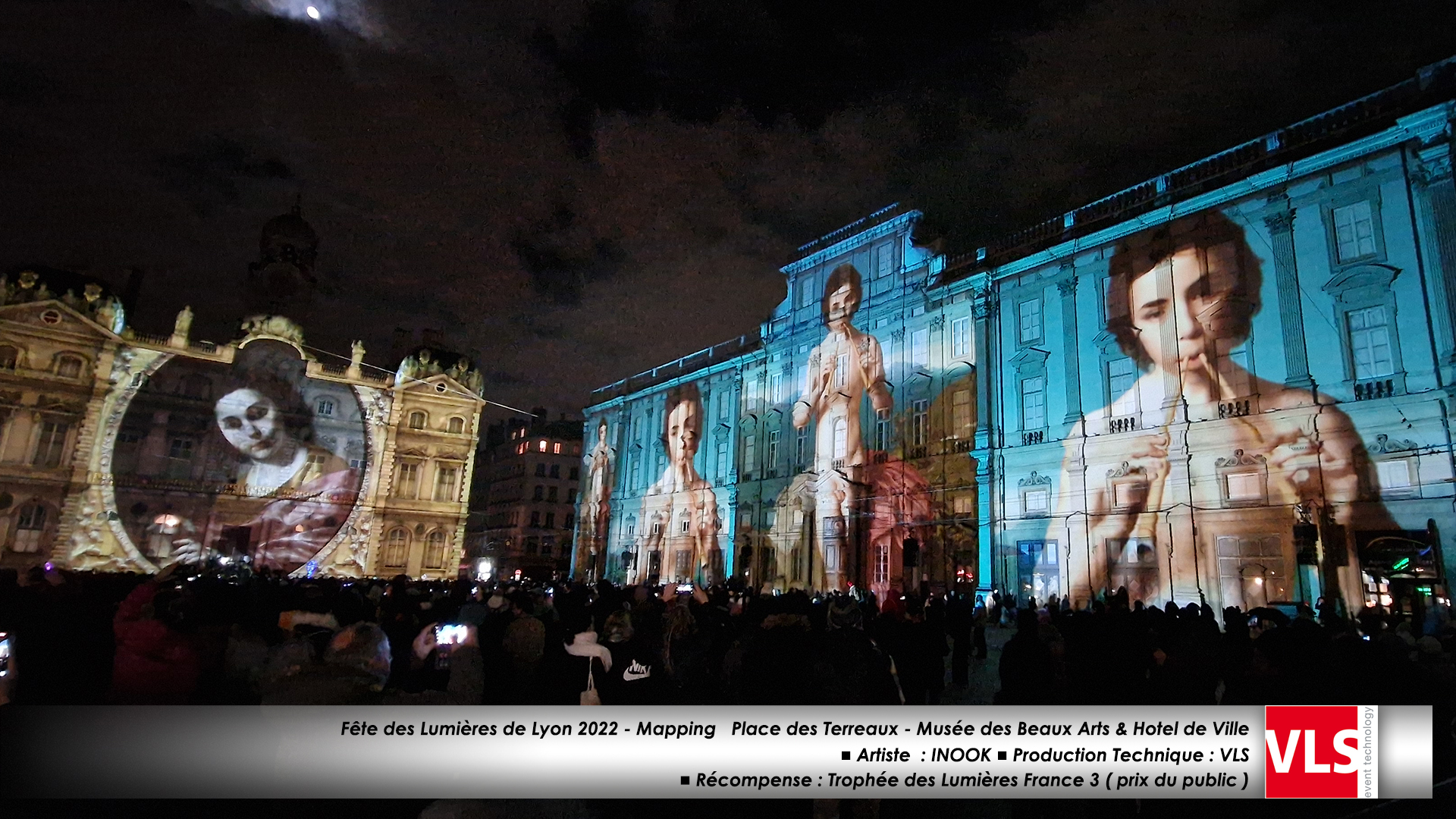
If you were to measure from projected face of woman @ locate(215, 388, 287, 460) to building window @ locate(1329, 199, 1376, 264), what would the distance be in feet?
175

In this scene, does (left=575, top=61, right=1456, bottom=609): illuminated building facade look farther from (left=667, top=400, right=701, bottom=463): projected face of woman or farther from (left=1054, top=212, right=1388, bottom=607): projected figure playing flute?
(left=667, top=400, right=701, bottom=463): projected face of woman

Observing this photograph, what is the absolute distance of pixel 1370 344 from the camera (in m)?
19.8

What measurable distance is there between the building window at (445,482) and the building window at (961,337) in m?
40.2

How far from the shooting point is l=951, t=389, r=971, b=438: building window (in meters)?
29.0

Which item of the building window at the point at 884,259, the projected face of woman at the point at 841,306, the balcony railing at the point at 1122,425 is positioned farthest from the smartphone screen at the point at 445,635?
the projected face of woman at the point at 841,306

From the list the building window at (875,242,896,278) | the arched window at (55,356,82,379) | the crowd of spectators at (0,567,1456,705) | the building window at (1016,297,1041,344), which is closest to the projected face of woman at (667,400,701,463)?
the building window at (875,242,896,278)

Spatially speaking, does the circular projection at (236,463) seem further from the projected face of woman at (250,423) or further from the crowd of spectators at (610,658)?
the crowd of spectators at (610,658)

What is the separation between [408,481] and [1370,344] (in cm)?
5378

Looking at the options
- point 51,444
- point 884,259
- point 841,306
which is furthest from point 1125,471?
point 51,444

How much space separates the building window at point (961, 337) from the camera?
29641mm

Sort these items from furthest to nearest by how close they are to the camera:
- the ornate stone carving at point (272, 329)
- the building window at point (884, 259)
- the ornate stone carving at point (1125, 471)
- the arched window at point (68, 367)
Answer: the ornate stone carving at point (272, 329), the arched window at point (68, 367), the building window at point (884, 259), the ornate stone carving at point (1125, 471)

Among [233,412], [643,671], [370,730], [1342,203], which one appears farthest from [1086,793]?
[233,412]

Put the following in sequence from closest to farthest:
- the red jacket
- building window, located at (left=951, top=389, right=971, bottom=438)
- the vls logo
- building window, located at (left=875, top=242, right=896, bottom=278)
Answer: the red jacket
the vls logo
building window, located at (left=951, top=389, right=971, bottom=438)
building window, located at (left=875, top=242, right=896, bottom=278)

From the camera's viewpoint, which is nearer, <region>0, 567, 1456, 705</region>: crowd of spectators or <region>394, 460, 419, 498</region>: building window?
<region>0, 567, 1456, 705</region>: crowd of spectators
